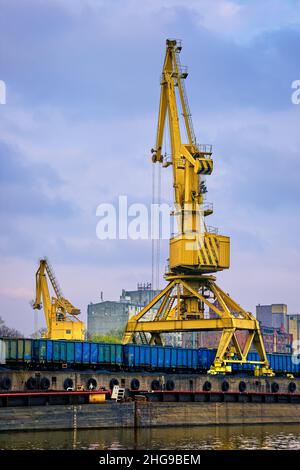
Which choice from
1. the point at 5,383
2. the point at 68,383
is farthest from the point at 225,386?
the point at 5,383

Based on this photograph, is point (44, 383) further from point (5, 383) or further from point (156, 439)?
point (156, 439)

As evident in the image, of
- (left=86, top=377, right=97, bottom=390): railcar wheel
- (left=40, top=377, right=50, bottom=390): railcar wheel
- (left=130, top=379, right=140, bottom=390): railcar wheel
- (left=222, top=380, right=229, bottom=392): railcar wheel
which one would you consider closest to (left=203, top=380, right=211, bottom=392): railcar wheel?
(left=222, top=380, right=229, bottom=392): railcar wheel

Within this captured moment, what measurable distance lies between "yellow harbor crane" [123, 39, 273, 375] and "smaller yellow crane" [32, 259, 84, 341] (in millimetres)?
47476

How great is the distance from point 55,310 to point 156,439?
80.8 metres

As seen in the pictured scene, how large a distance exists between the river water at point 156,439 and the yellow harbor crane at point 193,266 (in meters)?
16.0

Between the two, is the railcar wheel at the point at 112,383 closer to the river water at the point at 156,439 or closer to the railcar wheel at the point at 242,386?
the river water at the point at 156,439

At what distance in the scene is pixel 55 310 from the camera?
453ft

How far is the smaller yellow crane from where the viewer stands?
13562cm

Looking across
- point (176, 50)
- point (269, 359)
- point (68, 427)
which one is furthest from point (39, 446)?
point (176, 50)

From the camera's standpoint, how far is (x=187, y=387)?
256ft

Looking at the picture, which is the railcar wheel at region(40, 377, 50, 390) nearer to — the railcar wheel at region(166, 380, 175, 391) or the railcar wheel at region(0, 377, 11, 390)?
the railcar wheel at region(0, 377, 11, 390)

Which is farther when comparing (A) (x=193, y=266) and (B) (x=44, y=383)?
(A) (x=193, y=266)

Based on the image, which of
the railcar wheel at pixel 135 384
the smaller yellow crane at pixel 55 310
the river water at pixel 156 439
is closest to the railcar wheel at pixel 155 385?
the railcar wheel at pixel 135 384
